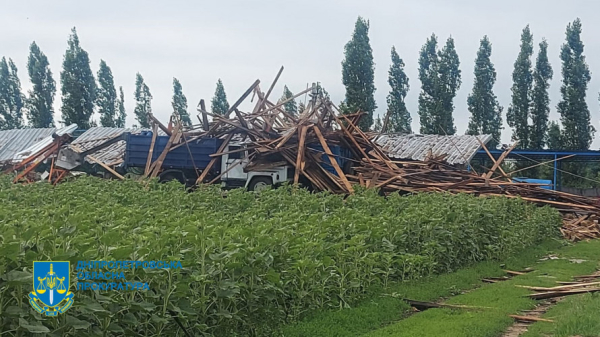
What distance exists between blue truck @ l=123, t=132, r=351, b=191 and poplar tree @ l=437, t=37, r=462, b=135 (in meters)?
22.5

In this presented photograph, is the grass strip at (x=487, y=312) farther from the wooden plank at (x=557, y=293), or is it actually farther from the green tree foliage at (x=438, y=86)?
the green tree foliage at (x=438, y=86)

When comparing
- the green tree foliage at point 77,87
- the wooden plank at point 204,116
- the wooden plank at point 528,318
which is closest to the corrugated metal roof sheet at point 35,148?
the green tree foliage at point 77,87

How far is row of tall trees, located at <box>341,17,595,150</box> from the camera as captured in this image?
3959cm

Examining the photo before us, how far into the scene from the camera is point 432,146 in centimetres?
2986

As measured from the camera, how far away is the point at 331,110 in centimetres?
2091

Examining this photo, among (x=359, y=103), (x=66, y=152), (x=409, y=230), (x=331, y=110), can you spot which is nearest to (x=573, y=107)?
(x=359, y=103)

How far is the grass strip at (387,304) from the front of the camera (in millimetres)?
6565

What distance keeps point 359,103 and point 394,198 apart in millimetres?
29486

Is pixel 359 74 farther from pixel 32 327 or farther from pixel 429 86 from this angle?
pixel 32 327

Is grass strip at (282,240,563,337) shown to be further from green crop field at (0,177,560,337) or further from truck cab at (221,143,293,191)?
truck cab at (221,143,293,191)

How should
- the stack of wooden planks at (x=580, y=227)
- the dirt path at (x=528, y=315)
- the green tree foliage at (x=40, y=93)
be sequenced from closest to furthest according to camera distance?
1. the dirt path at (x=528, y=315)
2. the stack of wooden planks at (x=580, y=227)
3. the green tree foliage at (x=40, y=93)

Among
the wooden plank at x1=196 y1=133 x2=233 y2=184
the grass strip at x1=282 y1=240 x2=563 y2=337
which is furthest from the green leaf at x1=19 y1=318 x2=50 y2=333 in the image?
the wooden plank at x1=196 y1=133 x2=233 y2=184

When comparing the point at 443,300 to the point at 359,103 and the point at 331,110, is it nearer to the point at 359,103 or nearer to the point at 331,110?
the point at 331,110

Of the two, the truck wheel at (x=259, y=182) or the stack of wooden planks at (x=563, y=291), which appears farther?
the truck wheel at (x=259, y=182)
